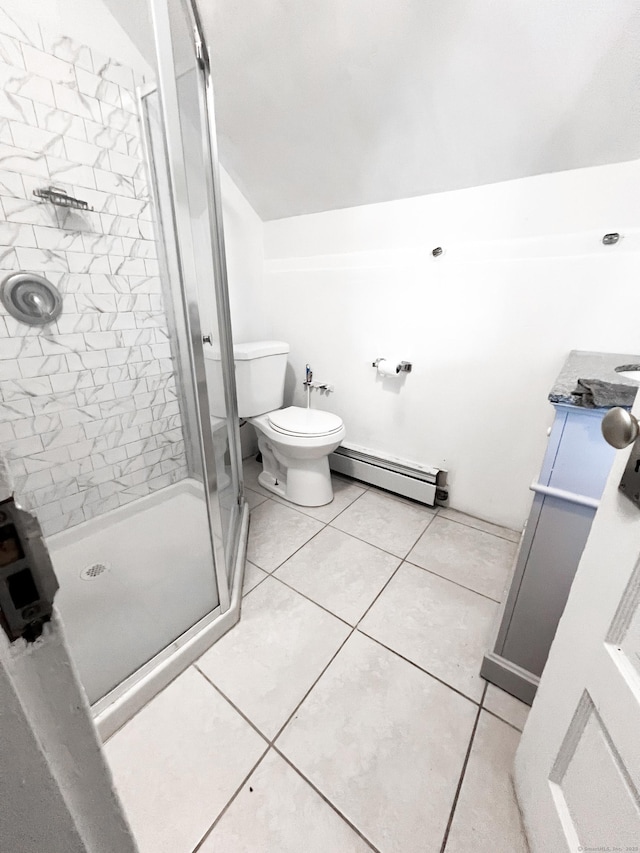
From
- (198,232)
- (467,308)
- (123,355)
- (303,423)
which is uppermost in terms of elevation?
(198,232)

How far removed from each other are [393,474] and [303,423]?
60 centimetres

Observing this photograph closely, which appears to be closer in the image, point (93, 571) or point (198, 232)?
point (198, 232)

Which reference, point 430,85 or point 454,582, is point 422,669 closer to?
point 454,582

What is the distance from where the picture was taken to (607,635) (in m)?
0.55

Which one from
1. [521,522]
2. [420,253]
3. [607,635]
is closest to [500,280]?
[420,253]

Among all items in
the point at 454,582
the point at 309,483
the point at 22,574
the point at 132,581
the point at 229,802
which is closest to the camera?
the point at 22,574

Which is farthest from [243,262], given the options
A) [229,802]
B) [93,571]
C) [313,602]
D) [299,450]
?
[229,802]

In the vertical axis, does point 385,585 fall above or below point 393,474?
below

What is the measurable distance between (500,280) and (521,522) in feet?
3.75

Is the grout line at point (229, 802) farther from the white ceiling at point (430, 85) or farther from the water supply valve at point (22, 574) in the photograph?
the white ceiling at point (430, 85)

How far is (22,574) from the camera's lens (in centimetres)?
23

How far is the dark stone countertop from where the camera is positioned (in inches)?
29.7

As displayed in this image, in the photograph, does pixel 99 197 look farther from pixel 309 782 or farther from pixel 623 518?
pixel 309 782

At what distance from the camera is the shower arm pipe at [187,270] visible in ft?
2.78
